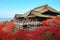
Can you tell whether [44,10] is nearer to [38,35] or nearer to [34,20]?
[34,20]

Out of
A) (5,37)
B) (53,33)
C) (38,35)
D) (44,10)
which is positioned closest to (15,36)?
(5,37)

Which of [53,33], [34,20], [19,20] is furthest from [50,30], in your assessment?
[19,20]

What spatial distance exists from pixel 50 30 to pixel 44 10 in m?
22.5

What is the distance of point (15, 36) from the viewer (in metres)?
35.9

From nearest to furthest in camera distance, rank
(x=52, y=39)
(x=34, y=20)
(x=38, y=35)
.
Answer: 1. (x=52, y=39)
2. (x=38, y=35)
3. (x=34, y=20)

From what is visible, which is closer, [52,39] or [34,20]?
[52,39]

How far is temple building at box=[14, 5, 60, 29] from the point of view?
54.3 m

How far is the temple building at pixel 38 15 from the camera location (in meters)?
54.3

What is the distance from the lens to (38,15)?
179 feet

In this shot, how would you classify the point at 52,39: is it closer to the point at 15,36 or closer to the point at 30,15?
the point at 15,36

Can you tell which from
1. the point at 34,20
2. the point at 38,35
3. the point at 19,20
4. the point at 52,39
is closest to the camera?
the point at 52,39

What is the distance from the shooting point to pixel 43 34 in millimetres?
34281

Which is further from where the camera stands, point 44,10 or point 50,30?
point 44,10

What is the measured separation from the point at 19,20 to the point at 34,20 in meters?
5.88
